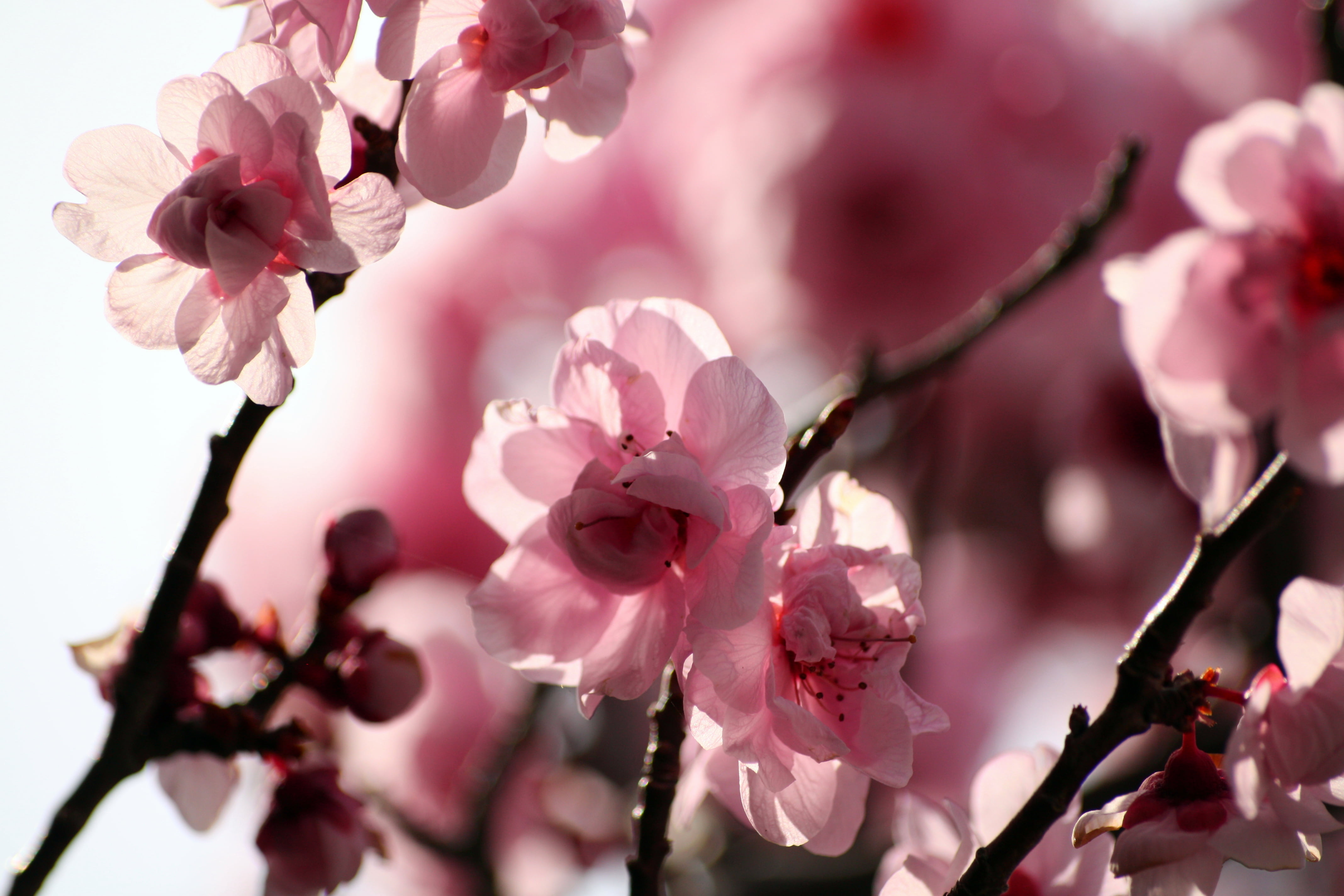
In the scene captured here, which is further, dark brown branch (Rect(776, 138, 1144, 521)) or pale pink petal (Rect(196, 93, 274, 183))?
dark brown branch (Rect(776, 138, 1144, 521))

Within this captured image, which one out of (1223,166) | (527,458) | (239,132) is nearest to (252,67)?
(239,132)

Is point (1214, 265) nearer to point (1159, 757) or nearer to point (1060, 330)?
point (1159, 757)

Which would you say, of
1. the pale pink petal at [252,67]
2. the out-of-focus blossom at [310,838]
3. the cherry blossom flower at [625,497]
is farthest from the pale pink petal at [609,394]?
the out-of-focus blossom at [310,838]

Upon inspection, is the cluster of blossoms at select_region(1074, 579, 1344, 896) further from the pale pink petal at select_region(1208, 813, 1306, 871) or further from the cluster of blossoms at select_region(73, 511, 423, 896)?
the cluster of blossoms at select_region(73, 511, 423, 896)

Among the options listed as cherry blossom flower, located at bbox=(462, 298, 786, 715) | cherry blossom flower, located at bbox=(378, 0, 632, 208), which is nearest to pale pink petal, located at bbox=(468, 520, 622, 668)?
cherry blossom flower, located at bbox=(462, 298, 786, 715)

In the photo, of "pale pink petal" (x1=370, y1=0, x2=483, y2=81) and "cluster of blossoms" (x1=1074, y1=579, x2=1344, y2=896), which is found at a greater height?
"pale pink petal" (x1=370, y1=0, x2=483, y2=81)
